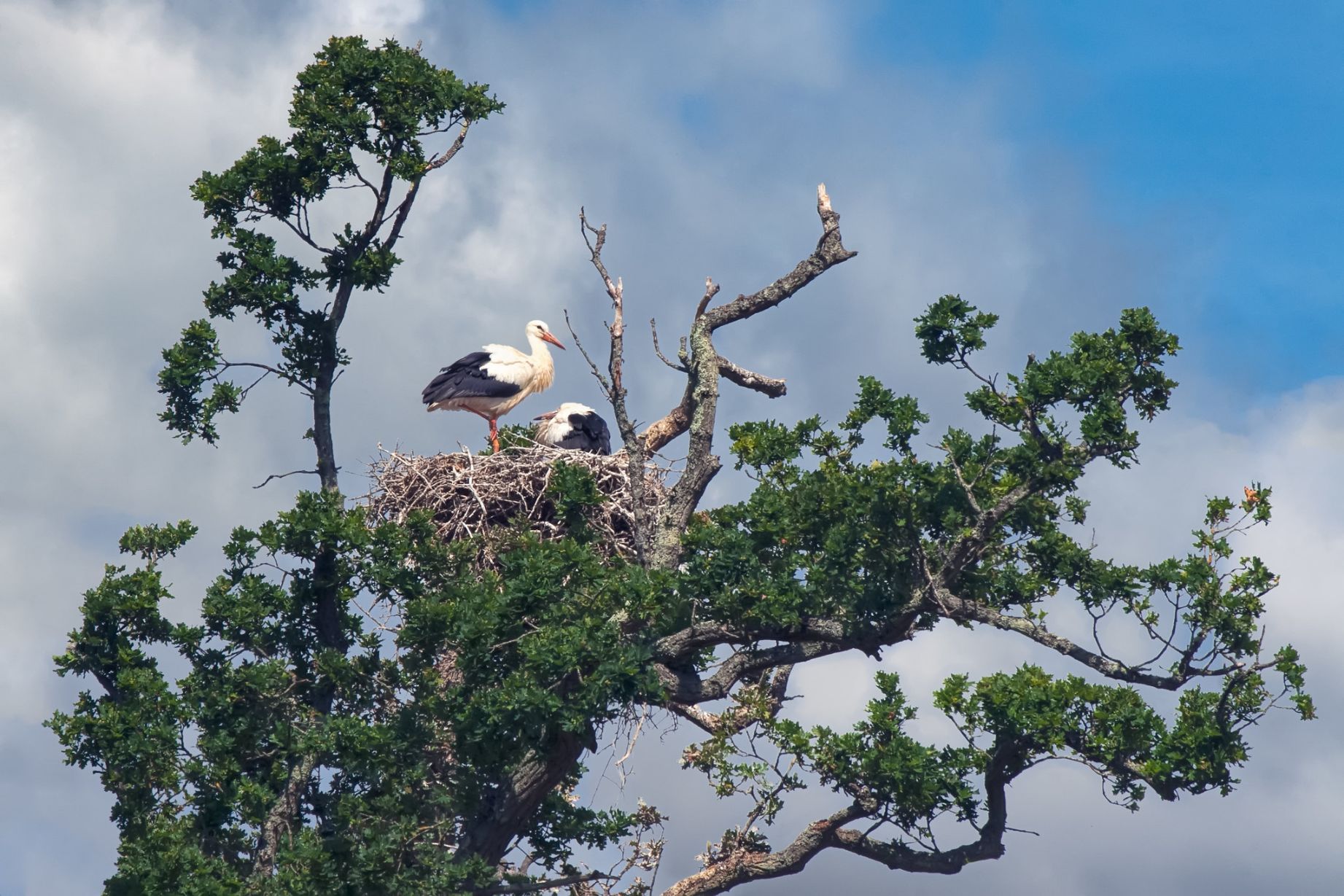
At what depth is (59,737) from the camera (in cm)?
1293

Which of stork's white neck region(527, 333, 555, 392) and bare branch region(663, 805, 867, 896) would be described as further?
stork's white neck region(527, 333, 555, 392)

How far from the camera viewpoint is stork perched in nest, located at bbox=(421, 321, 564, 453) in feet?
64.1

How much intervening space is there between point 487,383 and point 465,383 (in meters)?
0.33

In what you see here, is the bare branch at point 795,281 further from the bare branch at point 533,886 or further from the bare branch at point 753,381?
the bare branch at point 533,886

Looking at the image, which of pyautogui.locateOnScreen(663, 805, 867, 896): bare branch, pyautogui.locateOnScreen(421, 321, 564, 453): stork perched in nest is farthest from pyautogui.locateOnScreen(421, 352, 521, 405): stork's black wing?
pyautogui.locateOnScreen(663, 805, 867, 896): bare branch

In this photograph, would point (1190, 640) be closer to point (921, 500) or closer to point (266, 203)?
point (921, 500)

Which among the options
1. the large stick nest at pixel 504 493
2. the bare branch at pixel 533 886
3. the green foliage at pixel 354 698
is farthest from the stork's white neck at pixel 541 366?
the bare branch at pixel 533 886

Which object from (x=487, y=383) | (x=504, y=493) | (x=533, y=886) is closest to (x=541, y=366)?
(x=487, y=383)

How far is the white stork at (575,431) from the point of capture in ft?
58.0

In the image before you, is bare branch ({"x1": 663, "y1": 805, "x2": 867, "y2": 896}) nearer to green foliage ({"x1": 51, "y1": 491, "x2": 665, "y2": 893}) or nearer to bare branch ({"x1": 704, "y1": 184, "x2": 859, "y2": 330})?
green foliage ({"x1": 51, "y1": 491, "x2": 665, "y2": 893})

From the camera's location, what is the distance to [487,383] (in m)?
19.8

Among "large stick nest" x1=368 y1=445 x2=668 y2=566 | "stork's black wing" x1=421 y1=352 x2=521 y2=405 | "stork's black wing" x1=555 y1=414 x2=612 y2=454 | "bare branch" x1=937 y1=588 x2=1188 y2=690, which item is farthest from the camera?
"stork's black wing" x1=421 y1=352 x2=521 y2=405

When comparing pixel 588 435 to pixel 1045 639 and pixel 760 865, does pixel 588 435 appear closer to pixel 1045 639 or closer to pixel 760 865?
pixel 760 865

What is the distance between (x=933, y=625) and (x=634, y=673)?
262cm
